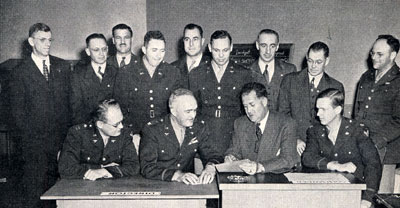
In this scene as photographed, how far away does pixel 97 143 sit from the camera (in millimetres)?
2982

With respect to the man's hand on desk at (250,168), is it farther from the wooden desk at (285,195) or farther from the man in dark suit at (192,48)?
the man in dark suit at (192,48)

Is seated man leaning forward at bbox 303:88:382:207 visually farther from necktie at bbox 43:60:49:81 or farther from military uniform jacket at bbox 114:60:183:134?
necktie at bbox 43:60:49:81

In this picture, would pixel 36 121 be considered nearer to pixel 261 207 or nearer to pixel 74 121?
pixel 74 121

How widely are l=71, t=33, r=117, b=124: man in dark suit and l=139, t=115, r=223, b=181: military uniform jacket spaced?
0.87m

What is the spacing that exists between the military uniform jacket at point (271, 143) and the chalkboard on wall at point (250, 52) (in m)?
2.41

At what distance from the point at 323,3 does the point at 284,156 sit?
3218 mm

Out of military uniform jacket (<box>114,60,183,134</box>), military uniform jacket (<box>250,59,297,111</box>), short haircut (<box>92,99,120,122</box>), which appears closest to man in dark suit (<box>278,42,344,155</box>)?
military uniform jacket (<box>250,59,297,111</box>)

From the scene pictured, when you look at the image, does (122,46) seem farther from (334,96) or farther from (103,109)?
(334,96)

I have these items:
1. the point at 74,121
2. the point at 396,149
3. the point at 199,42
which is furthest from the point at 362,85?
the point at 74,121

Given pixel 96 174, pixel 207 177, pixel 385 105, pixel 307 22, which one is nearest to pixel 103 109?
pixel 96 174

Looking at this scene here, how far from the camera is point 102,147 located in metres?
3.01

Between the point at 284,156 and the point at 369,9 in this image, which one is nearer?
the point at 284,156

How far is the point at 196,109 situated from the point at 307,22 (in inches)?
112

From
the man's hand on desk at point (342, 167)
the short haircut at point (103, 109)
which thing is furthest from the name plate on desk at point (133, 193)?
the man's hand on desk at point (342, 167)
